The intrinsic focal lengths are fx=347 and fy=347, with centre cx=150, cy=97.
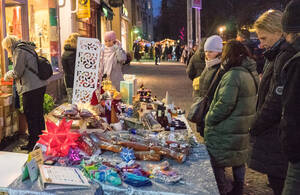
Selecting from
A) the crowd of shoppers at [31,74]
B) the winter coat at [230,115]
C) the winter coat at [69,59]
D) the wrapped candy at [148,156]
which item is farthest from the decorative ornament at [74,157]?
the winter coat at [69,59]

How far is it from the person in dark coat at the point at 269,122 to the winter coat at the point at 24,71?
3.82 metres

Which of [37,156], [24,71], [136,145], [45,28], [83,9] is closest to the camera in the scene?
[37,156]

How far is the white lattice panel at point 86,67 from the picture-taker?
416 centimetres

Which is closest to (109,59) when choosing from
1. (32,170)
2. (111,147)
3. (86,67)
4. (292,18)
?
(86,67)

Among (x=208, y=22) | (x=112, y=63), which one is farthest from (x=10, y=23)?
(x=208, y=22)

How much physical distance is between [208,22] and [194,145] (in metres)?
39.7

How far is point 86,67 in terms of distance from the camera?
13.8ft

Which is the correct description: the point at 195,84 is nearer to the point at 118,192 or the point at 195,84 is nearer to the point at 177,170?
the point at 177,170

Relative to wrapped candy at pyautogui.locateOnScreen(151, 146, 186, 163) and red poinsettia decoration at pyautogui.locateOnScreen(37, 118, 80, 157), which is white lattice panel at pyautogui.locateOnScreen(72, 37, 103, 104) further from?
wrapped candy at pyautogui.locateOnScreen(151, 146, 186, 163)

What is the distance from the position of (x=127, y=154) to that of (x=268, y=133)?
113 cm

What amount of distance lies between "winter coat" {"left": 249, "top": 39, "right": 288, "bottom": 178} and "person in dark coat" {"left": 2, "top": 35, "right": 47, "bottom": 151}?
12.8 ft

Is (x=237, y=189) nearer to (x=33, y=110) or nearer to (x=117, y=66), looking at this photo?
(x=117, y=66)

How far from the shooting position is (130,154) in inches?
99.3

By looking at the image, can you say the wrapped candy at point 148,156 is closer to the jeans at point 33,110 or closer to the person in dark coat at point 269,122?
the person in dark coat at point 269,122
